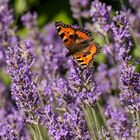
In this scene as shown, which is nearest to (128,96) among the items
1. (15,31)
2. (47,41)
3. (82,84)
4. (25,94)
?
(82,84)

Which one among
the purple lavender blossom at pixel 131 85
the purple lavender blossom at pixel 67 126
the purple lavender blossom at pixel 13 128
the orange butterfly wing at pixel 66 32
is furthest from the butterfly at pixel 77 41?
the purple lavender blossom at pixel 13 128

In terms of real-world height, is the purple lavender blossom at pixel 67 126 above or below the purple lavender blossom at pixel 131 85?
below

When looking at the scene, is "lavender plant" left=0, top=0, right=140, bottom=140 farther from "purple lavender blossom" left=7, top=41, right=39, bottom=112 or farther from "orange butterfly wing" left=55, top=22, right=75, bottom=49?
"orange butterfly wing" left=55, top=22, right=75, bottom=49

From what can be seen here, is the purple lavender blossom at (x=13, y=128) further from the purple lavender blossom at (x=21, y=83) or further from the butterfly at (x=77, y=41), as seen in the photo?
the butterfly at (x=77, y=41)

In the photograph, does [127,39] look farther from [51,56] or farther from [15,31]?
[15,31]

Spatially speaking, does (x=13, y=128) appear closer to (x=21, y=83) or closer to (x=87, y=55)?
(x=21, y=83)

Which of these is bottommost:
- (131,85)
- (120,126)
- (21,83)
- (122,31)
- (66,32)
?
(120,126)

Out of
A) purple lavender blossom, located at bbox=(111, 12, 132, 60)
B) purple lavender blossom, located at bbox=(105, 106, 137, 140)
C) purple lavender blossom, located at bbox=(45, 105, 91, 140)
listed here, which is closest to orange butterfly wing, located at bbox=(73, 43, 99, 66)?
purple lavender blossom, located at bbox=(111, 12, 132, 60)

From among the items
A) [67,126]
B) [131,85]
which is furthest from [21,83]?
[131,85]

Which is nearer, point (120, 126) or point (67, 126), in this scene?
point (67, 126)
